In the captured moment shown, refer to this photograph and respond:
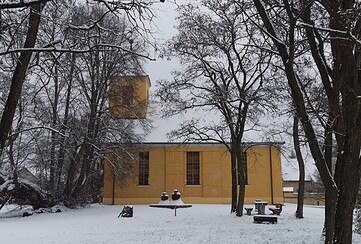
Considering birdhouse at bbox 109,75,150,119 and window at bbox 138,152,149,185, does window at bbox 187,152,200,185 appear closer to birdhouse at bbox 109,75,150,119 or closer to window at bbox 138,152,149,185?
window at bbox 138,152,149,185

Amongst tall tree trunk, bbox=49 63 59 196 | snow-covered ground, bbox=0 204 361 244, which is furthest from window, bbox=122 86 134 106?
snow-covered ground, bbox=0 204 361 244

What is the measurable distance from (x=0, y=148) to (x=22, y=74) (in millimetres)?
1799

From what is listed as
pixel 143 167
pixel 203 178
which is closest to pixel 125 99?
pixel 143 167

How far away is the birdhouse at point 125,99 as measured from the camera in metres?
31.0

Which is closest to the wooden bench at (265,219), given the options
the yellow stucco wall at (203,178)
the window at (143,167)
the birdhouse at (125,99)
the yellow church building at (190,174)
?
the yellow church building at (190,174)

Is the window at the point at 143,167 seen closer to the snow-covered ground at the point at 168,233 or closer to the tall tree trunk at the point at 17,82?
the snow-covered ground at the point at 168,233

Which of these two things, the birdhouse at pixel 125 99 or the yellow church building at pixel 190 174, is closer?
the birdhouse at pixel 125 99

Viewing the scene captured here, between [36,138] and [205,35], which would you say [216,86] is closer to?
[205,35]

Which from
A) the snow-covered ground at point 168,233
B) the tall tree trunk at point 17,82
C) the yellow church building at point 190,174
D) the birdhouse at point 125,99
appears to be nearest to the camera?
the tall tree trunk at point 17,82

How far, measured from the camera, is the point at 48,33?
32.9 feet

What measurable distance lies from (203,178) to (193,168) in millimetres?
1261

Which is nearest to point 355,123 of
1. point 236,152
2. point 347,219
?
point 347,219

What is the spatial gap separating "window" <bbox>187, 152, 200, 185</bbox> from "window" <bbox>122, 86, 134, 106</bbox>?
682 cm

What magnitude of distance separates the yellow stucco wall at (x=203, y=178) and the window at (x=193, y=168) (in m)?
0.43
